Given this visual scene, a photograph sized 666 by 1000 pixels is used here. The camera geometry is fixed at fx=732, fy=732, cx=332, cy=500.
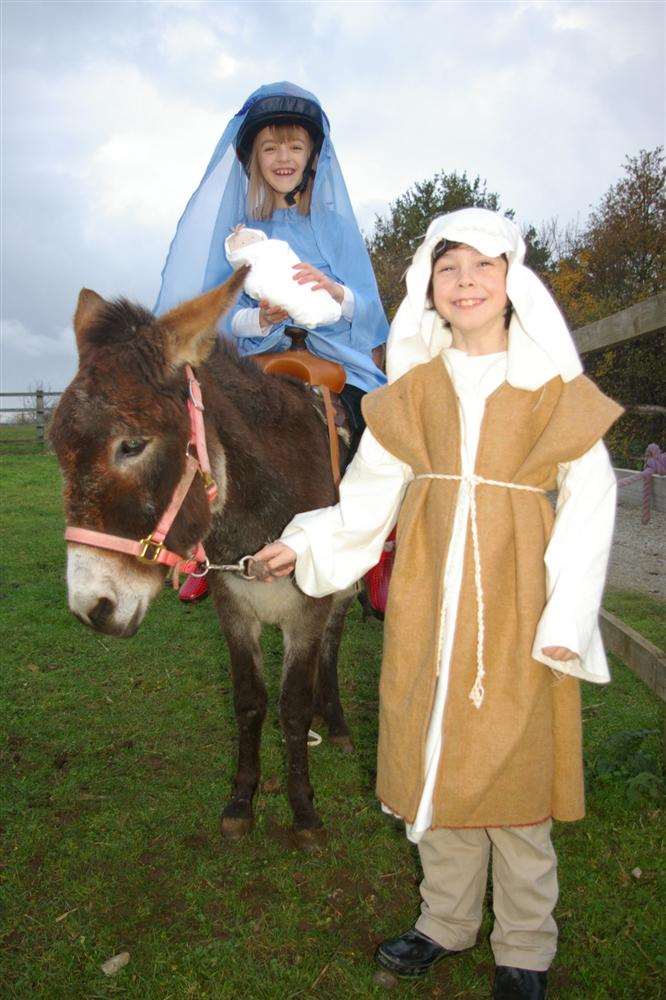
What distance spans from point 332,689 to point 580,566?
97.6 inches

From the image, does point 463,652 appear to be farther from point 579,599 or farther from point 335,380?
point 335,380

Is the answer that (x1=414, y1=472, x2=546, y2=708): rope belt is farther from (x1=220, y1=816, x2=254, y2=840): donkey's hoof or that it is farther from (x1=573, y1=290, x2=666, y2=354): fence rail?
(x1=220, y1=816, x2=254, y2=840): donkey's hoof

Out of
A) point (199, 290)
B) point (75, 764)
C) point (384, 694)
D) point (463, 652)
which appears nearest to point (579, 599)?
point (463, 652)

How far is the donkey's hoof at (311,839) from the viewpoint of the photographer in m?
3.13

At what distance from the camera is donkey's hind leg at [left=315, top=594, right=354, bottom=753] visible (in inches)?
162

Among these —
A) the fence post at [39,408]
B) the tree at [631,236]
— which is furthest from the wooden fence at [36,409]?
the tree at [631,236]

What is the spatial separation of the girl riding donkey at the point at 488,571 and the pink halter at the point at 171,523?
0.31 metres

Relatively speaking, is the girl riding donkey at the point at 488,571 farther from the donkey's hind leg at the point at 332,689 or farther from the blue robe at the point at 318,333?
the donkey's hind leg at the point at 332,689

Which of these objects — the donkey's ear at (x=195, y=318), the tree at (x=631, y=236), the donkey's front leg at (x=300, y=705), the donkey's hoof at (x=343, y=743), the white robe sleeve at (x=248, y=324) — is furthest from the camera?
the tree at (x=631, y=236)

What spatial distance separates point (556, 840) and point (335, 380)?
2196 millimetres

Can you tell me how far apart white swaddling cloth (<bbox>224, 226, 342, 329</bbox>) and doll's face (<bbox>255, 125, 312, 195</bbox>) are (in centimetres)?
61

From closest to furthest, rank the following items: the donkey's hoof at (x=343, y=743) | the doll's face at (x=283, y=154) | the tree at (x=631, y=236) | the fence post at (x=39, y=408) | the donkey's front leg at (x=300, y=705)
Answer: the donkey's front leg at (x=300, y=705) → the doll's face at (x=283, y=154) → the donkey's hoof at (x=343, y=743) → the tree at (x=631, y=236) → the fence post at (x=39, y=408)

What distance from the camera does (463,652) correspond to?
211 centimetres

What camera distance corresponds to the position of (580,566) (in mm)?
1993
